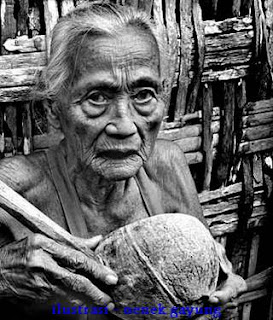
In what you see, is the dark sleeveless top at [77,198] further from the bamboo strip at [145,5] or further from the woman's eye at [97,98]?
the bamboo strip at [145,5]

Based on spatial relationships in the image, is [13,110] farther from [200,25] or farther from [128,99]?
[200,25]

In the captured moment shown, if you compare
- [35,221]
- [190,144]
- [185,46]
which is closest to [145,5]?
[185,46]

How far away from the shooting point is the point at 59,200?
2.39 meters

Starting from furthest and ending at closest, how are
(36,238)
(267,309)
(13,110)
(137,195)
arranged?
(267,309), (13,110), (137,195), (36,238)

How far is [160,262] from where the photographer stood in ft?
6.75

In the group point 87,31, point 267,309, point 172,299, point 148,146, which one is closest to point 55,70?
point 87,31

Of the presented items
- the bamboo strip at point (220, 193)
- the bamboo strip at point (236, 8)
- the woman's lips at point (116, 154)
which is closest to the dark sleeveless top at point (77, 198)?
the woman's lips at point (116, 154)

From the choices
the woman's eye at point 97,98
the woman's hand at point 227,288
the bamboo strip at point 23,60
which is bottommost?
the woman's hand at point 227,288

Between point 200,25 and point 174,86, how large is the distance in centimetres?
28

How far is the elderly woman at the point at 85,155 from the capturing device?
203 centimetres

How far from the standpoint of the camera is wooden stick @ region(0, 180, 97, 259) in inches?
80.7

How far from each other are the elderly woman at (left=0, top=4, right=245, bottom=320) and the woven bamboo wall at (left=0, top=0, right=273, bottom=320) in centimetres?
31

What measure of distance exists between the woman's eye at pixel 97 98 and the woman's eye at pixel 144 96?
11 centimetres

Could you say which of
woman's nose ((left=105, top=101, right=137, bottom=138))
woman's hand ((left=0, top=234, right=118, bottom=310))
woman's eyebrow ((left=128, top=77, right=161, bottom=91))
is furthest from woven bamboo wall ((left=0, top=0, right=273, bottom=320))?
woman's hand ((left=0, top=234, right=118, bottom=310))
